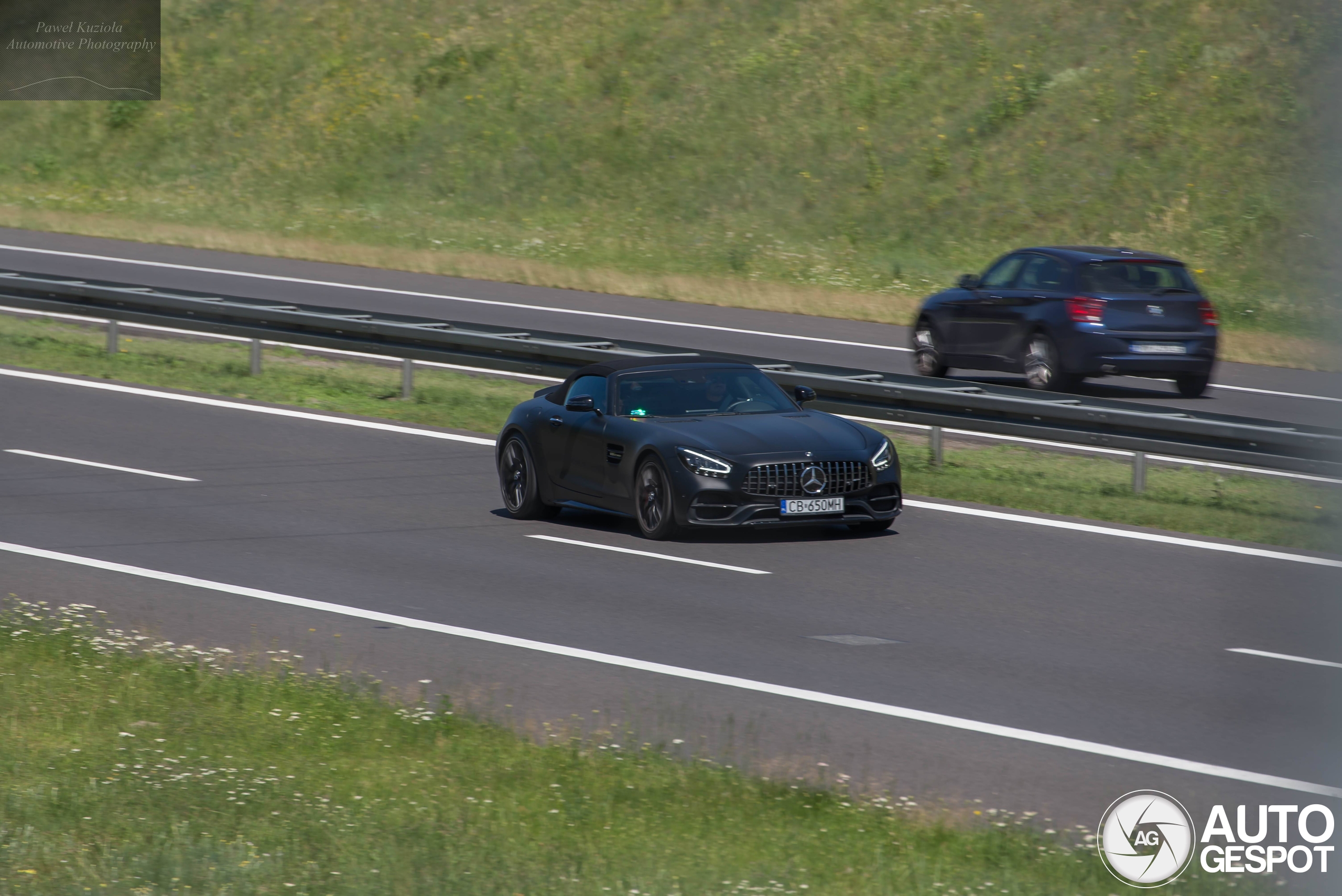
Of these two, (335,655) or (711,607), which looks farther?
(711,607)


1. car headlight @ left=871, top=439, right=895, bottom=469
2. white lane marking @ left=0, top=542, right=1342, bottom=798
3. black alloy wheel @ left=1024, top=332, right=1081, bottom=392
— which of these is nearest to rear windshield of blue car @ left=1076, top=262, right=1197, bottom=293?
black alloy wheel @ left=1024, top=332, right=1081, bottom=392

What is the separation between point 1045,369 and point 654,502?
29.8 feet

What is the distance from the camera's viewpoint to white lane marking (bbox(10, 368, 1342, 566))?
1395 centimetres

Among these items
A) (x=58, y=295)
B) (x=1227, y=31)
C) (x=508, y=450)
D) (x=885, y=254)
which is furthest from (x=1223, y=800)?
(x=1227, y=31)

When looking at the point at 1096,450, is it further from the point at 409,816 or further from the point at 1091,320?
the point at 409,816

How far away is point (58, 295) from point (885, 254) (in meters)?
16.2

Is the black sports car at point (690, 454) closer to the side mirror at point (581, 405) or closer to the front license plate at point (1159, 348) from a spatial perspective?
the side mirror at point (581, 405)

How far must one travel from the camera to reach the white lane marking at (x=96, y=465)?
16688 mm

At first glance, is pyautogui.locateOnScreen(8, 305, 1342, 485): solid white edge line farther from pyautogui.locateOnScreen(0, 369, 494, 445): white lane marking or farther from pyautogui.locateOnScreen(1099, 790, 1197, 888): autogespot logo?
pyautogui.locateOnScreen(1099, 790, 1197, 888): autogespot logo

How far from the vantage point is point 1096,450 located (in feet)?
60.6

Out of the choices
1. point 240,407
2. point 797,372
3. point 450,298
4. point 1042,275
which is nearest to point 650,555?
point 797,372

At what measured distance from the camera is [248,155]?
46344mm

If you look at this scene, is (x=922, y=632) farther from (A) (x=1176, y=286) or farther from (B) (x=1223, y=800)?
(A) (x=1176, y=286)

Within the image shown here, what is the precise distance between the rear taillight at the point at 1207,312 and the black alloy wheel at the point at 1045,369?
1.59 meters
